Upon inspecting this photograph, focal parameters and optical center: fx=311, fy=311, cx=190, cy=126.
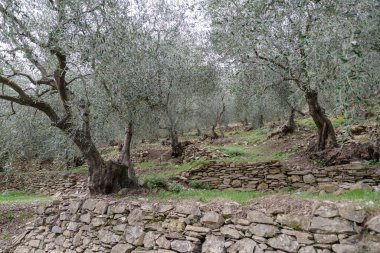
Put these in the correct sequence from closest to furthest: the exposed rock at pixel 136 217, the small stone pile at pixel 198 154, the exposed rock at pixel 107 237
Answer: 1. the exposed rock at pixel 136 217
2. the exposed rock at pixel 107 237
3. the small stone pile at pixel 198 154

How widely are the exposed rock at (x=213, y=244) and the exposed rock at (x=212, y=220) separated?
0.22 metres

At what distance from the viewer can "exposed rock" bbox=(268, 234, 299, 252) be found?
5.37 metres

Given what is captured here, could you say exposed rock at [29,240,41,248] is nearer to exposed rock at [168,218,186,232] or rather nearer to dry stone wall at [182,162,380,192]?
exposed rock at [168,218,186,232]

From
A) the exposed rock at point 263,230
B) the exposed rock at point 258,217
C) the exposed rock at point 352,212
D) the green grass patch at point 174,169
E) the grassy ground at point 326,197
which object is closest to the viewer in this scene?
the exposed rock at point 352,212

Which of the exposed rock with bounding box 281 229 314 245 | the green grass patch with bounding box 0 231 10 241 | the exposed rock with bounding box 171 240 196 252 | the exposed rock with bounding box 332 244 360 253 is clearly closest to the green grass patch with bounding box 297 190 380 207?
the exposed rock with bounding box 332 244 360 253

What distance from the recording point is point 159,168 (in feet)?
53.6

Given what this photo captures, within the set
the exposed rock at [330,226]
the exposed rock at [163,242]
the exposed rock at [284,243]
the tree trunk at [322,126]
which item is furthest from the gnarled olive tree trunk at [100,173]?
the tree trunk at [322,126]

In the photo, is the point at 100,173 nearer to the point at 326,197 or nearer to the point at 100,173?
the point at 100,173

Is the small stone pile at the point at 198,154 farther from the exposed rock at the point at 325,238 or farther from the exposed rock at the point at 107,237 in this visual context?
the exposed rock at the point at 325,238

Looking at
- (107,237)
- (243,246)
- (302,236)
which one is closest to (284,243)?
(302,236)

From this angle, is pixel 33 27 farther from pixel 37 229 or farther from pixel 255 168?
pixel 255 168

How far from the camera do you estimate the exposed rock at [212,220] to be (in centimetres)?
634

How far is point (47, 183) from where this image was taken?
18.2 m

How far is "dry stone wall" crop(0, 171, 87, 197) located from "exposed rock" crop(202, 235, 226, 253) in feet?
38.9
